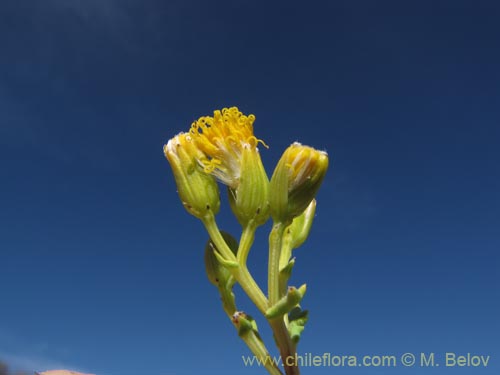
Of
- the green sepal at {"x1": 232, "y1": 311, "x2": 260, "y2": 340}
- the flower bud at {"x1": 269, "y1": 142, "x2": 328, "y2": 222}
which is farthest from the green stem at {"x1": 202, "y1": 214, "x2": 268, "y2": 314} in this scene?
the flower bud at {"x1": 269, "y1": 142, "x2": 328, "y2": 222}

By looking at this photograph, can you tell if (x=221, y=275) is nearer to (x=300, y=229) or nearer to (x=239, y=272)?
(x=239, y=272)

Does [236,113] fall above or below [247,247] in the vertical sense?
above

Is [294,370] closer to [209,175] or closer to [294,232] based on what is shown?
[294,232]

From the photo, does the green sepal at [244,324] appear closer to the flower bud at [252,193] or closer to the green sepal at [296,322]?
the green sepal at [296,322]

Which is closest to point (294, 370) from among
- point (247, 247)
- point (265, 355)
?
point (265, 355)

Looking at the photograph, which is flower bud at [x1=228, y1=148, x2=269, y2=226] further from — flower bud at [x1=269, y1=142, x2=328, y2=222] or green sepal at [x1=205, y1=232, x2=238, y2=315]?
green sepal at [x1=205, y1=232, x2=238, y2=315]

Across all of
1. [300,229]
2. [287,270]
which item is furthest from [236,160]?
[287,270]
